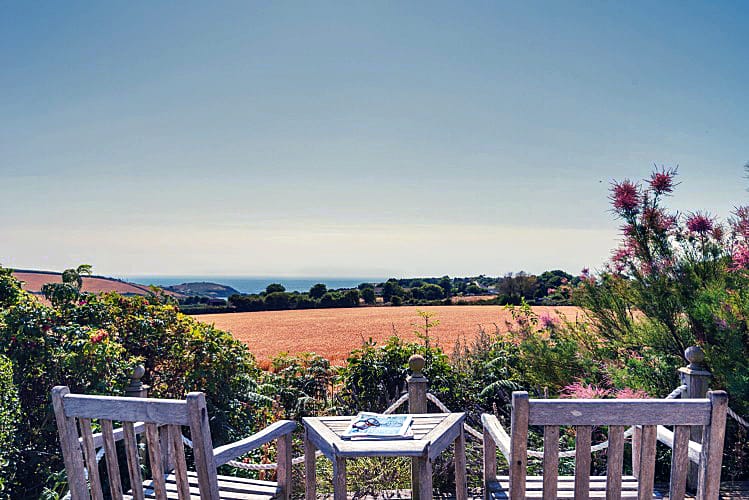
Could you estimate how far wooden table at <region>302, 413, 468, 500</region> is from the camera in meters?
2.28

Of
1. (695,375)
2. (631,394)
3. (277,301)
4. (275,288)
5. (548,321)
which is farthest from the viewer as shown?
(275,288)

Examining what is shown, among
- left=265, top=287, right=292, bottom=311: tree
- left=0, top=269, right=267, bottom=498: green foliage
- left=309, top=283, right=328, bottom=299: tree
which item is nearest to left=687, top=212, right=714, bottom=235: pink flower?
left=0, top=269, right=267, bottom=498: green foliage

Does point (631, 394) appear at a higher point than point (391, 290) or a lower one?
lower

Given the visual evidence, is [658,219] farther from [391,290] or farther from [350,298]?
[391,290]

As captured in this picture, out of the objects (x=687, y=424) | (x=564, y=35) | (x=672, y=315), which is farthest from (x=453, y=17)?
(x=687, y=424)

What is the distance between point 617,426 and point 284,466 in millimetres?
1577

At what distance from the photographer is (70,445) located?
2.31 meters

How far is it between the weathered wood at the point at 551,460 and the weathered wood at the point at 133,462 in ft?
4.96

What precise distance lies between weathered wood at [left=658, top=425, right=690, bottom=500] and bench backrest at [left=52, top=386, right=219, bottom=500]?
166cm

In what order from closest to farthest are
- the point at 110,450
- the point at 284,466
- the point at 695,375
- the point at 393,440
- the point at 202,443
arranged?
1. the point at 202,443
2. the point at 110,450
3. the point at 393,440
4. the point at 284,466
5. the point at 695,375

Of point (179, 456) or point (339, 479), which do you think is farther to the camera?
point (339, 479)

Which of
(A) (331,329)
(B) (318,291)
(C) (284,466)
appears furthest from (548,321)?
(B) (318,291)

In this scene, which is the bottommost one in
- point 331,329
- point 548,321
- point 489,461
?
point 331,329

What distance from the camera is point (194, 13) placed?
597 centimetres
